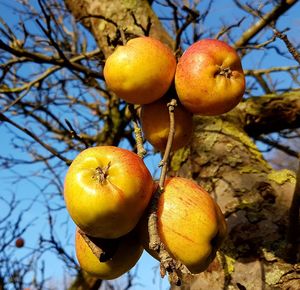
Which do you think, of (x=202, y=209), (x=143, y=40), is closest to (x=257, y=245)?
(x=202, y=209)

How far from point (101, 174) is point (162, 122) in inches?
12.7

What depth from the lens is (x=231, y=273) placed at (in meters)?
1.31

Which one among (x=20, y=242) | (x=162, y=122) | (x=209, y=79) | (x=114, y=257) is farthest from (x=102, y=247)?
(x=20, y=242)

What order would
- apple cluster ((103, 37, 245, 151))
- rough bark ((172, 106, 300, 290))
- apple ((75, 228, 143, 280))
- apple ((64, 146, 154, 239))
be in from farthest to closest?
1. rough bark ((172, 106, 300, 290))
2. apple cluster ((103, 37, 245, 151))
3. apple ((75, 228, 143, 280))
4. apple ((64, 146, 154, 239))

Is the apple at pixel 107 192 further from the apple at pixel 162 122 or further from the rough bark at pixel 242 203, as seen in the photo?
the rough bark at pixel 242 203

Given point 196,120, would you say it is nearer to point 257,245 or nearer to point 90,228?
point 257,245

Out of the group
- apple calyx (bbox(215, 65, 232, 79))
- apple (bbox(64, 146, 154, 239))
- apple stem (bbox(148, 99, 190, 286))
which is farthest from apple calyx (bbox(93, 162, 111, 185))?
apple calyx (bbox(215, 65, 232, 79))

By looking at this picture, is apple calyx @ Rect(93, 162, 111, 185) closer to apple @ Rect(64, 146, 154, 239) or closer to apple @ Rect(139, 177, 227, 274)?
apple @ Rect(64, 146, 154, 239)

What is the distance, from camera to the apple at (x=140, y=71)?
1030 millimetres

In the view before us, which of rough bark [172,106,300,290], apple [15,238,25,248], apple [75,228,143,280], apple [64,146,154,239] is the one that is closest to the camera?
apple [64,146,154,239]

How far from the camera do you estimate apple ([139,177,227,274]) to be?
859mm

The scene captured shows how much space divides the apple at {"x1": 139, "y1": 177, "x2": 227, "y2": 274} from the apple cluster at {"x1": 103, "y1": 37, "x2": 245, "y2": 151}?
26 cm

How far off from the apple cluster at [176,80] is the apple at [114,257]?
319mm

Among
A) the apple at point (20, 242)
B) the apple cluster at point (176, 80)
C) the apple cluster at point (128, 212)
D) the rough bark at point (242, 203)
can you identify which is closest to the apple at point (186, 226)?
the apple cluster at point (128, 212)
